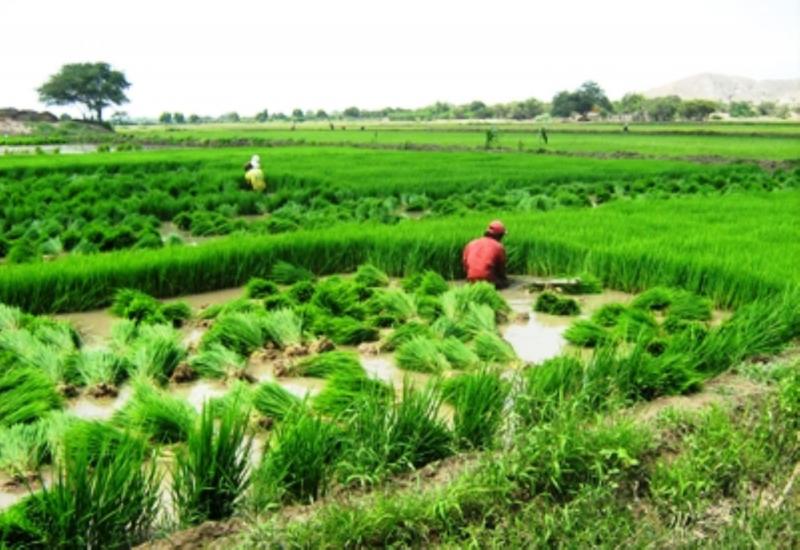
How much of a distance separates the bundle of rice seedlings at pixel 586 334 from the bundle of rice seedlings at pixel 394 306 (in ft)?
4.52

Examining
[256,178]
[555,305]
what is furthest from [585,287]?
[256,178]

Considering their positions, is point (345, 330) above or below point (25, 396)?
below

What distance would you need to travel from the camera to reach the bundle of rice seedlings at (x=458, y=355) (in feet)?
16.6

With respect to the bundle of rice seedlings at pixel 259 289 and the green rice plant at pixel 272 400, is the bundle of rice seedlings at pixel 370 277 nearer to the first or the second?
the bundle of rice seedlings at pixel 259 289

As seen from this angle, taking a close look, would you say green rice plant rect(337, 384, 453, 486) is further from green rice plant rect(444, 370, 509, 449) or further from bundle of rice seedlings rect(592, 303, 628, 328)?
bundle of rice seedlings rect(592, 303, 628, 328)

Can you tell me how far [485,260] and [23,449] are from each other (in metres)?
4.82

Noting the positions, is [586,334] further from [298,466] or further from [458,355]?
[298,466]

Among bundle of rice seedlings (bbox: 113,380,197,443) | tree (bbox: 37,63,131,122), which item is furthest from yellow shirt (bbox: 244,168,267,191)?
tree (bbox: 37,63,131,122)

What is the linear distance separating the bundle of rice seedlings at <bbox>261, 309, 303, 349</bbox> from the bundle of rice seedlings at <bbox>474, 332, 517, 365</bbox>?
53.2 inches

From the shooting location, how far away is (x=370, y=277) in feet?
25.3

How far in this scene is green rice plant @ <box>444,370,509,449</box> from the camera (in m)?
3.52

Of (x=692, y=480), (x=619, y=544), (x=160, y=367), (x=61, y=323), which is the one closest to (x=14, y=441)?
(x=160, y=367)

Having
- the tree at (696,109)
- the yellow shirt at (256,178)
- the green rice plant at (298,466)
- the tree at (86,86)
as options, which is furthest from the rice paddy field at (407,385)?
the tree at (696,109)

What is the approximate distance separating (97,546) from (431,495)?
1234 millimetres
